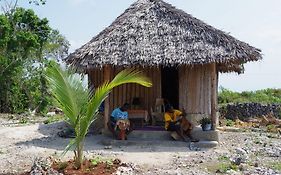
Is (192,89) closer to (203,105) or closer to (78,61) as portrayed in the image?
(203,105)


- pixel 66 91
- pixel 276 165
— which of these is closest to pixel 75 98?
pixel 66 91

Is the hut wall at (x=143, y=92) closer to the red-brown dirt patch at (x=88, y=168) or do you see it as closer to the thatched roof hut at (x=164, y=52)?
the thatched roof hut at (x=164, y=52)

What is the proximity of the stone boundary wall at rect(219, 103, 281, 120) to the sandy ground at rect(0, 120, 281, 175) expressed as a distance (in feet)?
26.0

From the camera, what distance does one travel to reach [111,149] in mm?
10945

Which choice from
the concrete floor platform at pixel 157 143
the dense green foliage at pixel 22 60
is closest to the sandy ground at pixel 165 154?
the concrete floor platform at pixel 157 143

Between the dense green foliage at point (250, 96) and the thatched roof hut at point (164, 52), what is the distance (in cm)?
1215

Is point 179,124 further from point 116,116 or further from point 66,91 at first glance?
point 66,91

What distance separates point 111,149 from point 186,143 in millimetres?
2034

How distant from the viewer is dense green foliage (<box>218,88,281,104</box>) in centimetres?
2494

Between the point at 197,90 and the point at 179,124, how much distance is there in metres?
1.34

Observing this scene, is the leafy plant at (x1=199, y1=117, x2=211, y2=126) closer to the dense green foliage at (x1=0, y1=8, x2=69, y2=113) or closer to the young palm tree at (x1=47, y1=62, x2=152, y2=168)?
the young palm tree at (x1=47, y1=62, x2=152, y2=168)

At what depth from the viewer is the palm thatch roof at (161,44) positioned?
1168 cm

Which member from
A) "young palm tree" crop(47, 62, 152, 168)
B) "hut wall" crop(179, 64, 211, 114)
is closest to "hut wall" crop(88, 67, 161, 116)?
"hut wall" crop(179, 64, 211, 114)

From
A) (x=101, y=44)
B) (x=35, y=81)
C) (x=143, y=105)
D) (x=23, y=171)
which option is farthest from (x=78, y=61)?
(x=35, y=81)
